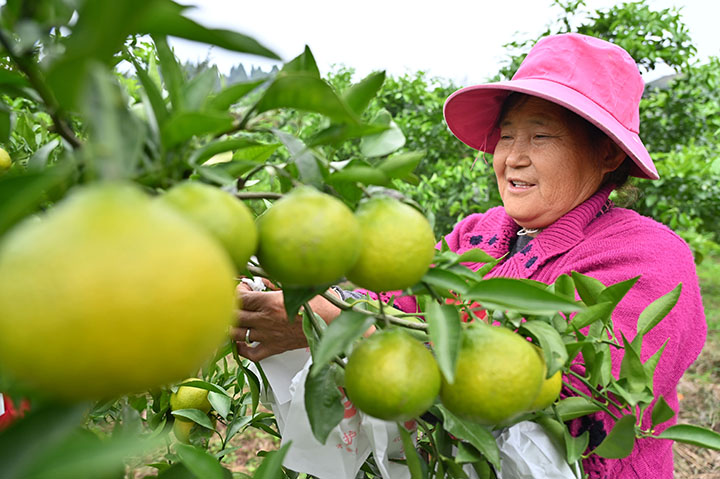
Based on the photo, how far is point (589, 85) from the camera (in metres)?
1.05

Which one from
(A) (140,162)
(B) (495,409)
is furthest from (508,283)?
(A) (140,162)

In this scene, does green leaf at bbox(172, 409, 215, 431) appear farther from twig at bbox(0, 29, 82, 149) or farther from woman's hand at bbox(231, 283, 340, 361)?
twig at bbox(0, 29, 82, 149)

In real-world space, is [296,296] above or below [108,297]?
below

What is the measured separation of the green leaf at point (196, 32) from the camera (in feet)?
0.95

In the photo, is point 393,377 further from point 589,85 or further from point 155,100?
point 589,85

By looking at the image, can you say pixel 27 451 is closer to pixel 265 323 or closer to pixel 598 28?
pixel 265 323

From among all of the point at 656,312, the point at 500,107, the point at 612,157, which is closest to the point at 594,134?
the point at 612,157

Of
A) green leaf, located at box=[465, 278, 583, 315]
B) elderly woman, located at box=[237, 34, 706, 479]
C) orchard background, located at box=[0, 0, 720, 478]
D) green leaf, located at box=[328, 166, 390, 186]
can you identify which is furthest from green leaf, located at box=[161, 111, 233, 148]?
elderly woman, located at box=[237, 34, 706, 479]

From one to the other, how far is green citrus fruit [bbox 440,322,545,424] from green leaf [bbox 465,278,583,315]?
1.1 inches

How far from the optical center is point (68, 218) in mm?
197

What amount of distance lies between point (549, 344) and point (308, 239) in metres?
0.26

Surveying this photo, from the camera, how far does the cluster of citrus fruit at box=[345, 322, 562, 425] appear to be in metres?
0.38

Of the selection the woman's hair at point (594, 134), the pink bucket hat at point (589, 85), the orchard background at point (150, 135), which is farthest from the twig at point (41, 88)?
the woman's hair at point (594, 134)

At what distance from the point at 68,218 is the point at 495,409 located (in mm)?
312
